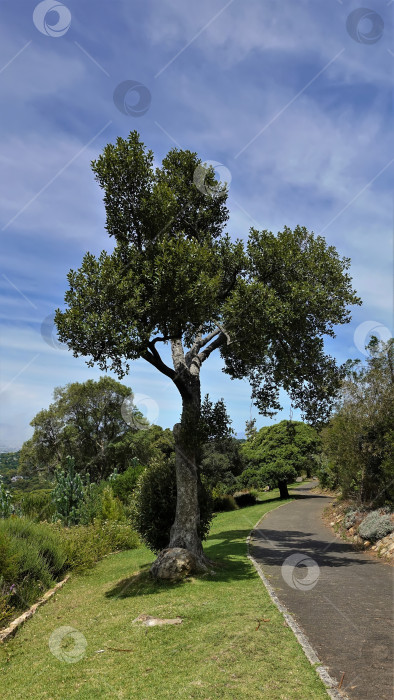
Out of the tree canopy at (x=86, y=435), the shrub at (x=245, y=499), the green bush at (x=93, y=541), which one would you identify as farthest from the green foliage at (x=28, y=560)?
the tree canopy at (x=86, y=435)

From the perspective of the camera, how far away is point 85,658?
6.43 m

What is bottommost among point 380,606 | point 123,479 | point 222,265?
point 380,606

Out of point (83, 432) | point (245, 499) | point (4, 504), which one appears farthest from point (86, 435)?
point (4, 504)

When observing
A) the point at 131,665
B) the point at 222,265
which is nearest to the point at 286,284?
the point at 222,265

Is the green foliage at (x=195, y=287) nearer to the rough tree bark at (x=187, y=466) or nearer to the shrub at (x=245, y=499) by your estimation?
the rough tree bark at (x=187, y=466)

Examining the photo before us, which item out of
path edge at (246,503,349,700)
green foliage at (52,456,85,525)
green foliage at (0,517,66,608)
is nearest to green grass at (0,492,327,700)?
path edge at (246,503,349,700)

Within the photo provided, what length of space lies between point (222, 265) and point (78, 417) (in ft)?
130

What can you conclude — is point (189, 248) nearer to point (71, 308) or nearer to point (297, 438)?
point (71, 308)

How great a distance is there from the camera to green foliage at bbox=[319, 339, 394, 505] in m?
18.1

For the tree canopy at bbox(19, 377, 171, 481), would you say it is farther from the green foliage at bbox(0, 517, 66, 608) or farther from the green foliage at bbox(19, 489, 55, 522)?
the green foliage at bbox(0, 517, 66, 608)

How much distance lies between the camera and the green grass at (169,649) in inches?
200

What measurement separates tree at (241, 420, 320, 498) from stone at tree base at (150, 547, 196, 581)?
78.5 feet

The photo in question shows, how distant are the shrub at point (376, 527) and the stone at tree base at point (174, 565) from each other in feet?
25.2

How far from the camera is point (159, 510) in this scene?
42.9 feet
